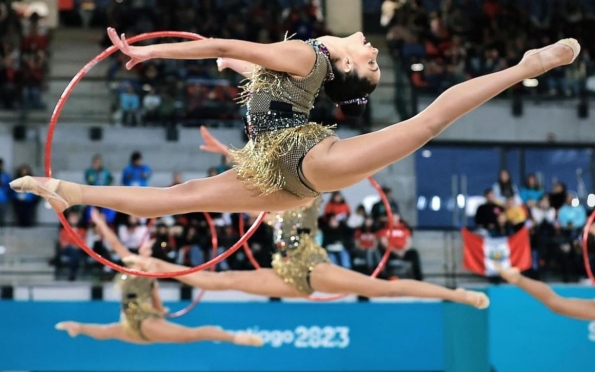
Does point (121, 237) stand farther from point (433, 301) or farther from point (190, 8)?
point (190, 8)

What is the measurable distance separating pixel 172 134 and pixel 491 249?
4.58 metres

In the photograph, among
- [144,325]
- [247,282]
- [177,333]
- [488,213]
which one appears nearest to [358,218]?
[488,213]

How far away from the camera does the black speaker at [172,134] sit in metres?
13.3

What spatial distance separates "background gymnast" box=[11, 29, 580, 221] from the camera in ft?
15.1

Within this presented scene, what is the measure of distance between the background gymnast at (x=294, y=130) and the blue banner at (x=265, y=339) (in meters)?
5.80

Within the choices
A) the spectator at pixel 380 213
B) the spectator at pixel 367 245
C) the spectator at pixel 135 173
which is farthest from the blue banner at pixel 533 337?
the spectator at pixel 135 173

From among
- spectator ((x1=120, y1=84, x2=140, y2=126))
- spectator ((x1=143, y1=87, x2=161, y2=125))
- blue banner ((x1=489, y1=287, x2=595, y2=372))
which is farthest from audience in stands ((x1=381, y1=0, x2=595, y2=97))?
blue banner ((x1=489, y1=287, x2=595, y2=372))

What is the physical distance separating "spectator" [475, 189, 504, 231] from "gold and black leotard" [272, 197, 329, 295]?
4.30 metres

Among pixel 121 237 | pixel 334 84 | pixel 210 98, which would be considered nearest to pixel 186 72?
pixel 210 98

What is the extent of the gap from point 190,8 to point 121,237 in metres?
4.61

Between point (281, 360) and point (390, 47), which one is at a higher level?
point (390, 47)

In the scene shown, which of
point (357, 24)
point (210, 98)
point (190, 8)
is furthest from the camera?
point (357, 24)

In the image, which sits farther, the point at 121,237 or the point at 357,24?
the point at 357,24

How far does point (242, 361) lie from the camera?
429 inches
